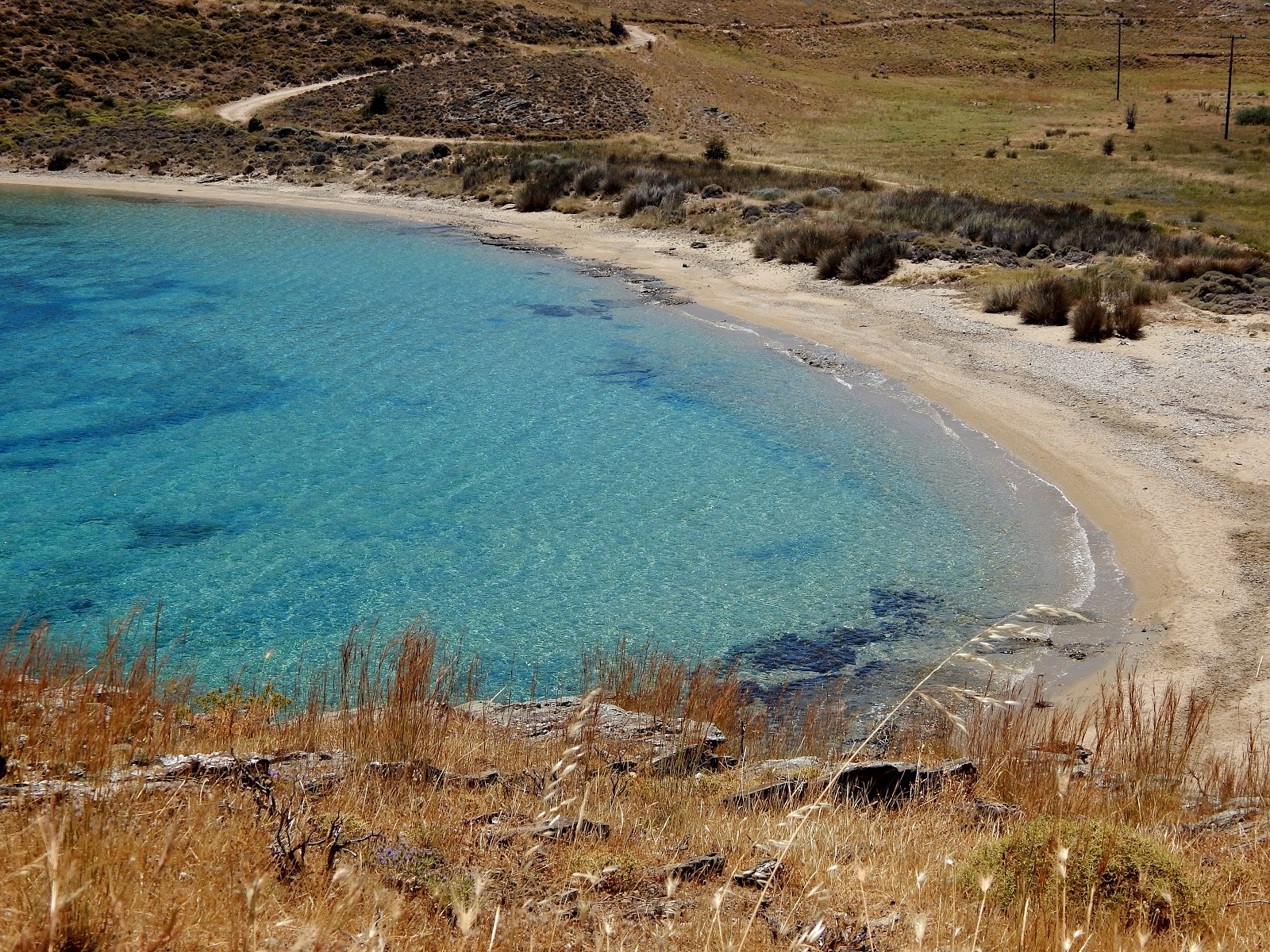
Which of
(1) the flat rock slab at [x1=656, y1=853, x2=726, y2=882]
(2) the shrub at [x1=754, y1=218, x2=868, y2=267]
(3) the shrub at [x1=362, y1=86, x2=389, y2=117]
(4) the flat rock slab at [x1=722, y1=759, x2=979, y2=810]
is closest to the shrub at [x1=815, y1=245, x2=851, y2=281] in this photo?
(2) the shrub at [x1=754, y1=218, x2=868, y2=267]

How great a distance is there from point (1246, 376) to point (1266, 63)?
267ft

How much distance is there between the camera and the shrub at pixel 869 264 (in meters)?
25.1

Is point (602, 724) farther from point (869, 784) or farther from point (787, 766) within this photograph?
point (869, 784)

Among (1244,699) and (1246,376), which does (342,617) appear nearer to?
(1244,699)

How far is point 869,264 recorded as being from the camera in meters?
25.2

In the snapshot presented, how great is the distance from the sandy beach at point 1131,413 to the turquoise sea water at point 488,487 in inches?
40.9

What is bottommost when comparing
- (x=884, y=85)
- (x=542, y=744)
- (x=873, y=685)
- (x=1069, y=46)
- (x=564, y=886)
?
(x=873, y=685)

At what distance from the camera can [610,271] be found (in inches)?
1072

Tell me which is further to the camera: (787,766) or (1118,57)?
(1118,57)

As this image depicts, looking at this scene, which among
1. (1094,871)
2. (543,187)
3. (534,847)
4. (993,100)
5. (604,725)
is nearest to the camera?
(534,847)

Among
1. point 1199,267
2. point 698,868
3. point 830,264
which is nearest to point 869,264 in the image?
point 830,264

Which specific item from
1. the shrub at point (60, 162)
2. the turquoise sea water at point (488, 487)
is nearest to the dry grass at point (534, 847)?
the turquoise sea water at point (488, 487)

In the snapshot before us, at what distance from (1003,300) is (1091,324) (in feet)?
8.16

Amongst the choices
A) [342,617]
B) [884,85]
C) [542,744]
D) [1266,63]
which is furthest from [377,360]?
[1266,63]
